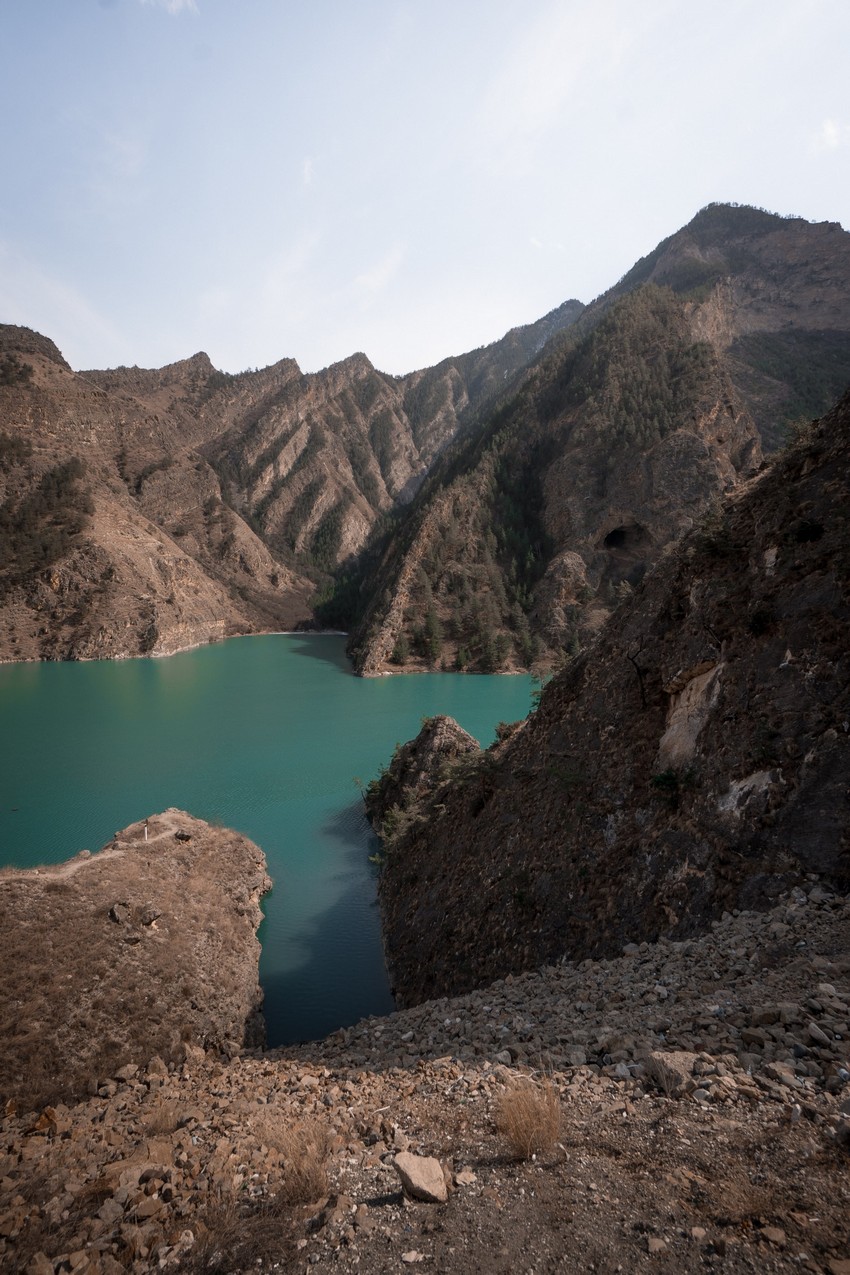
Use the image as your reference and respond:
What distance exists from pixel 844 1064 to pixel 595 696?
8.10 metres

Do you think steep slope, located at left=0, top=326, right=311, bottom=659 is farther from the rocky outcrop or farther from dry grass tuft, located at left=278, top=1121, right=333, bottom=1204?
dry grass tuft, located at left=278, top=1121, right=333, bottom=1204

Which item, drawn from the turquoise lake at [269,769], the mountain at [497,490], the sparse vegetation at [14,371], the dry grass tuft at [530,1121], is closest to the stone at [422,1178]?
the dry grass tuft at [530,1121]

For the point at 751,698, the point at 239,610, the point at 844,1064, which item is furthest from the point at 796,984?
the point at 239,610

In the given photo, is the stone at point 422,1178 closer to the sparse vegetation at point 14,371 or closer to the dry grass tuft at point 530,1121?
the dry grass tuft at point 530,1121

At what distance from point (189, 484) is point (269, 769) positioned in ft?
287

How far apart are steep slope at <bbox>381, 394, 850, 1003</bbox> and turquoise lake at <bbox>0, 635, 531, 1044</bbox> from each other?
3299 millimetres

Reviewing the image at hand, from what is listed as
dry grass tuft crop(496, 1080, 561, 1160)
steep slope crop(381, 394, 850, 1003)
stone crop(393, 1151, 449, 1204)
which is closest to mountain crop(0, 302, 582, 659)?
steep slope crop(381, 394, 850, 1003)

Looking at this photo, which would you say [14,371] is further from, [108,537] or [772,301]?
[772,301]

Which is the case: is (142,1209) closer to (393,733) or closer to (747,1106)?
(747,1106)

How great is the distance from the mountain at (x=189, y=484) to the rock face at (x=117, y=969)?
5612 cm

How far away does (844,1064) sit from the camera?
398cm

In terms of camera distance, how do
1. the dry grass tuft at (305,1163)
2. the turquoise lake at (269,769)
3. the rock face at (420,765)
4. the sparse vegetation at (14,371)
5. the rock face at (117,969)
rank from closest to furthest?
the dry grass tuft at (305,1163)
the rock face at (117,969)
the turquoise lake at (269,769)
the rock face at (420,765)
the sparse vegetation at (14,371)

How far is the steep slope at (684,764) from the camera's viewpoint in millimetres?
7148

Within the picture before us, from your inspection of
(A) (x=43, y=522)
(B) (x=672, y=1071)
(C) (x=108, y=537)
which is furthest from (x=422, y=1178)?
(A) (x=43, y=522)
